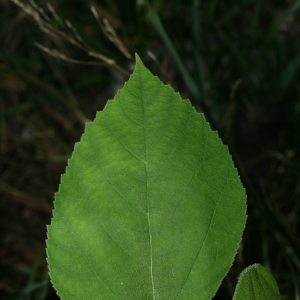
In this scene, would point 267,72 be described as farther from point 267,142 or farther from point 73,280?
point 73,280

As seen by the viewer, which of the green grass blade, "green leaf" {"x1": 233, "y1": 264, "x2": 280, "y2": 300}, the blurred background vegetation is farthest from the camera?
the blurred background vegetation

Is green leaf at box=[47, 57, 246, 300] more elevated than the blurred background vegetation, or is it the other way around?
green leaf at box=[47, 57, 246, 300]

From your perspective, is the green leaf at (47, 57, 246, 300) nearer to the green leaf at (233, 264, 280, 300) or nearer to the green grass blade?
the green leaf at (233, 264, 280, 300)

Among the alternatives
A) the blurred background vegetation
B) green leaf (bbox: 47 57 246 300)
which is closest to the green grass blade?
the blurred background vegetation

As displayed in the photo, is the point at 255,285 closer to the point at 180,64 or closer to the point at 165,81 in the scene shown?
the point at 180,64

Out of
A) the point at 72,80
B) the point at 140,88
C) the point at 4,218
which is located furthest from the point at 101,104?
the point at 140,88

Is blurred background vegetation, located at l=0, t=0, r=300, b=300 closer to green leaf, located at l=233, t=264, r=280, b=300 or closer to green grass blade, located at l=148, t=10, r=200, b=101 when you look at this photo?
green grass blade, located at l=148, t=10, r=200, b=101

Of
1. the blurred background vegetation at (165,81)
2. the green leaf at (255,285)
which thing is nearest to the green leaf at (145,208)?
the green leaf at (255,285)

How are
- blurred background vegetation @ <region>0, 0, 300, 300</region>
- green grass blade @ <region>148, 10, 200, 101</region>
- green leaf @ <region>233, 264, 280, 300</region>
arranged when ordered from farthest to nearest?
blurred background vegetation @ <region>0, 0, 300, 300</region> → green grass blade @ <region>148, 10, 200, 101</region> → green leaf @ <region>233, 264, 280, 300</region>

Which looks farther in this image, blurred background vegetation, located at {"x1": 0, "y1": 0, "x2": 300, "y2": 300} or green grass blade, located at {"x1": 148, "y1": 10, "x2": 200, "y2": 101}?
blurred background vegetation, located at {"x1": 0, "y1": 0, "x2": 300, "y2": 300}
